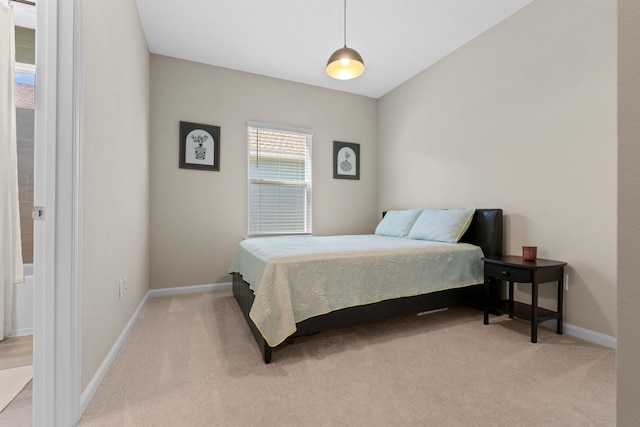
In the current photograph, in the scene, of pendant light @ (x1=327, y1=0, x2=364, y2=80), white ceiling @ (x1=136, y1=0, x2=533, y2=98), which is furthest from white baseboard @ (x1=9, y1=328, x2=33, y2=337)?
pendant light @ (x1=327, y1=0, x2=364, y2=80)

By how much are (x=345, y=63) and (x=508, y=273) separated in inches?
87.9

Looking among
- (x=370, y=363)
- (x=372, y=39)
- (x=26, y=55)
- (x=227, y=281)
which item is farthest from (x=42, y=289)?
(x=372, y=39)

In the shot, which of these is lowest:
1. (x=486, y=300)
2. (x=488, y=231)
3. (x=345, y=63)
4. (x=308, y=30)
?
(x=486, y=300)

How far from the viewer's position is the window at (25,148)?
8.94ft

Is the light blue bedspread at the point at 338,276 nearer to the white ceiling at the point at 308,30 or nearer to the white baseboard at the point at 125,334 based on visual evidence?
the white baseboard at the point at 125,334

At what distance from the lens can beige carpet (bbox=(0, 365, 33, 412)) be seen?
5.00 ft

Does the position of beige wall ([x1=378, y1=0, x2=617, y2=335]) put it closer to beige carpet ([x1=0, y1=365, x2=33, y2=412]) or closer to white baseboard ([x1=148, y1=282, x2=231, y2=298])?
white baseboard ([x1=148, y1=282, x2=231, y2=298])

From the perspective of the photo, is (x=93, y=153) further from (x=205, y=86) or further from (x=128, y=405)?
(x=205, y=86)

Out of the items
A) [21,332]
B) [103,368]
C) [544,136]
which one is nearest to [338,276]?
[103,368]

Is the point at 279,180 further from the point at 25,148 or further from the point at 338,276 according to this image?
the point at 25,148

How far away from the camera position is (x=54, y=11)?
1286 millimetres

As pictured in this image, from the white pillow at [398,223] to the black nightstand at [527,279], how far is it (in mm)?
1063

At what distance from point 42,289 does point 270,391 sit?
1213mm

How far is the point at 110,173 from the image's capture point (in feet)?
6.10
